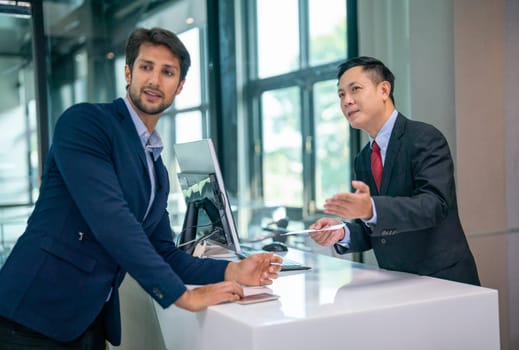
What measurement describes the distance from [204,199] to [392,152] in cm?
82

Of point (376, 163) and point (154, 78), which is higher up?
point (154, 78)

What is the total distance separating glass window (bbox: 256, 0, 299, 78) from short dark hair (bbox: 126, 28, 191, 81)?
470 cm

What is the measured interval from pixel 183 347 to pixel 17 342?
533 millimetres

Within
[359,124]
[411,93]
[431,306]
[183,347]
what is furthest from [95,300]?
[411,93]

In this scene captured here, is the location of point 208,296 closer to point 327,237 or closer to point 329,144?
point 327,237

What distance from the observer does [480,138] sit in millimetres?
3543

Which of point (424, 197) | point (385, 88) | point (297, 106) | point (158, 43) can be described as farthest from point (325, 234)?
point (297, 106)

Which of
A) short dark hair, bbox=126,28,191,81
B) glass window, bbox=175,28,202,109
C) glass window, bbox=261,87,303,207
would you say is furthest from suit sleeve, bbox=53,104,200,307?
glass window, bbox=261,87,303,207

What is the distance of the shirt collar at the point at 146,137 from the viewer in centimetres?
184

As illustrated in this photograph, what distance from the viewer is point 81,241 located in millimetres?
1616

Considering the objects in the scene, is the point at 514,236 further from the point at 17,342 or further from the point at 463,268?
the point at 17,342

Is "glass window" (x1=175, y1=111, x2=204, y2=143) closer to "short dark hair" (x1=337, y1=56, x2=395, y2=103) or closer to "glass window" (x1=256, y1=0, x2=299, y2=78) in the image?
"glass window" (x1=256, y1=0, x2=299, y2=78)

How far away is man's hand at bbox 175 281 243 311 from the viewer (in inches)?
64.7

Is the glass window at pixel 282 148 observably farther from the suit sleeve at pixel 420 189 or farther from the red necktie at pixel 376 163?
the suit sleeve at pixel 420 189
